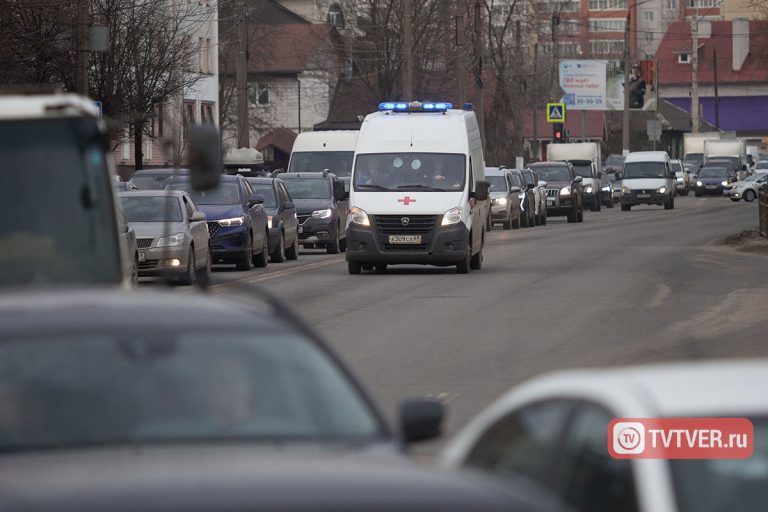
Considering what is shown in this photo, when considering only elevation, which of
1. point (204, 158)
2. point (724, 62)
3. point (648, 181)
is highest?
point (724, 62)

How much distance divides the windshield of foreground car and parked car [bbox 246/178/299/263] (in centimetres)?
525

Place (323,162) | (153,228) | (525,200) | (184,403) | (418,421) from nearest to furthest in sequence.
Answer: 1. (184,403)
2. (418,421)
3. (153,228)
4. (323,162)
5. (525,200)

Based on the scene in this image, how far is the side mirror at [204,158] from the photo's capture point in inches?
292

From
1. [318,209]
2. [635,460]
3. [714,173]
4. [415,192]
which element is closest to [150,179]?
[318,209]

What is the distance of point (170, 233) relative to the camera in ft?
87.8

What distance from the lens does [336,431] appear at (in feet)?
17.3

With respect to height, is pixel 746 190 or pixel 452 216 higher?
pixel 452 216

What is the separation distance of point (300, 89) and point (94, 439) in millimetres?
118093

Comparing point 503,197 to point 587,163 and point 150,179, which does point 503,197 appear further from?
point 150,179

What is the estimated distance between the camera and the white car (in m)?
5.00

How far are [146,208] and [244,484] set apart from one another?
79.5 ft

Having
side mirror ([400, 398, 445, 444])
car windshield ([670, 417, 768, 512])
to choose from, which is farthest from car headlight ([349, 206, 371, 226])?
car windshield ([670, 417, 768, 512])

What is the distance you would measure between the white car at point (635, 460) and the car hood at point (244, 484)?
2.81 ft

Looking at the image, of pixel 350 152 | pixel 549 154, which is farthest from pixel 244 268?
pixel 549 154
